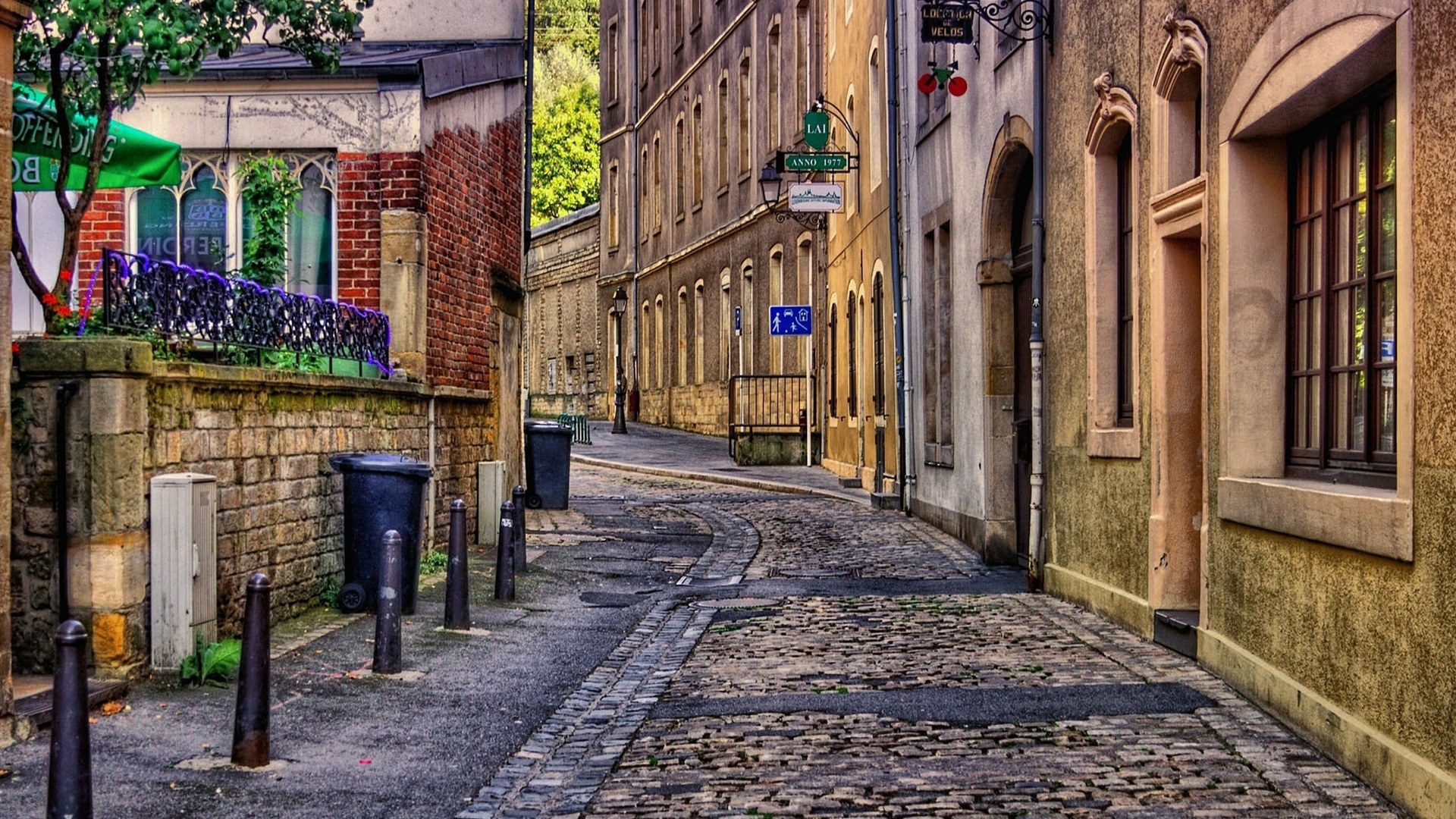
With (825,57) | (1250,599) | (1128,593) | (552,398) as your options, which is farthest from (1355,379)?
(552,398)

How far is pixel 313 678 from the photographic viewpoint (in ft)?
27.1

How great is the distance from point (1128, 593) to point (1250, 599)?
95.2 inches

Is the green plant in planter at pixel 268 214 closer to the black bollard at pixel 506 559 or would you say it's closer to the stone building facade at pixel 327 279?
the stone building facade at pixel 327 279

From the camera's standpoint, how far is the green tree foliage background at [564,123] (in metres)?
58.3

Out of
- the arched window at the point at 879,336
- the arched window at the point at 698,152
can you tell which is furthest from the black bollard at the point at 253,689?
the arched window at the point at 698,152

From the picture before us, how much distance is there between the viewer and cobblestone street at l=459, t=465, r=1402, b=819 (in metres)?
5.93

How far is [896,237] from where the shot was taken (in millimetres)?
20203

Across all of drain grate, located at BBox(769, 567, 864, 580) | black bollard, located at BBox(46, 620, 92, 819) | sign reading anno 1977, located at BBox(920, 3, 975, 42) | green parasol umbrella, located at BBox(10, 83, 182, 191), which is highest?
sign reading anno 1977, located at BBox(920, 3, 975, 42)

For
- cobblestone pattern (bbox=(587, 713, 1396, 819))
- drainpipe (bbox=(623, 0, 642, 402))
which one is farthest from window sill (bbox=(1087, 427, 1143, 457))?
drainpipe (bbox=(623, 0, 642, 402))

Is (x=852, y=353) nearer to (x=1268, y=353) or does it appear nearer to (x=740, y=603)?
(x=740, y=603)

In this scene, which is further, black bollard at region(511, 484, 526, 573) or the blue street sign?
the blue street sign

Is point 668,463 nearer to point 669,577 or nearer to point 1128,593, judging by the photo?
point 669,577

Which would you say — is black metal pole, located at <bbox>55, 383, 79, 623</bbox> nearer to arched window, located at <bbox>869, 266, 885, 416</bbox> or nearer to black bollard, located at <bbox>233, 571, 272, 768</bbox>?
black bollard, located at <bbox>233, 571, 272, 768</bbox>

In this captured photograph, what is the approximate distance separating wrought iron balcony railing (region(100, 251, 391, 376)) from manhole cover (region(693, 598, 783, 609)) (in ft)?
10.1
